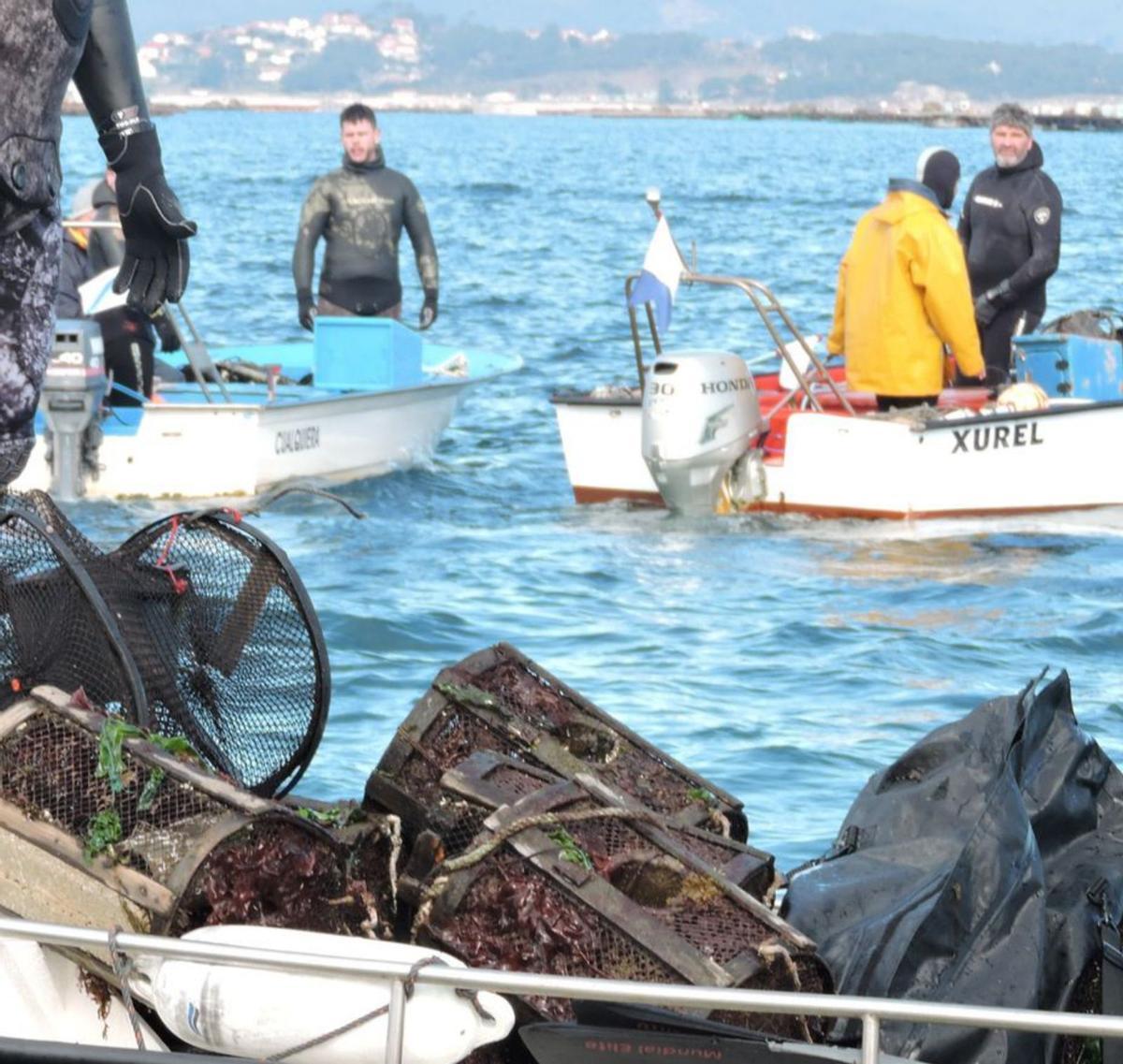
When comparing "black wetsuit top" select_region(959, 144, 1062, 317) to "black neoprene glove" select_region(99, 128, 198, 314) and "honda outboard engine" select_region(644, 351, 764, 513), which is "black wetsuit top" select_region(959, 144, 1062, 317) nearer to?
"honda outboard engine" select_region(644, 351, 764, 513)

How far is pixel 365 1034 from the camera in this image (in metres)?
3.12

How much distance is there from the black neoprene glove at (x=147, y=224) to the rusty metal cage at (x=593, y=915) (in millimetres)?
1492

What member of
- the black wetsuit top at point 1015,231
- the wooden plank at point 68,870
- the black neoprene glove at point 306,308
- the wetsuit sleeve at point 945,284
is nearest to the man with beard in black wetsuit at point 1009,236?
the black wetsuit top at point 1015,231

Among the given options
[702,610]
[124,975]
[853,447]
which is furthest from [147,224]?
[853,447]

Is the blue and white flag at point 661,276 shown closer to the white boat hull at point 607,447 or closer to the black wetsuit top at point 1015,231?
the white boat hull at point 607,447

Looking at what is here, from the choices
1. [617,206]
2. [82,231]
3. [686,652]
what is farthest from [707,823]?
[617,206]

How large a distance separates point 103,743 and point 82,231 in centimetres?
904

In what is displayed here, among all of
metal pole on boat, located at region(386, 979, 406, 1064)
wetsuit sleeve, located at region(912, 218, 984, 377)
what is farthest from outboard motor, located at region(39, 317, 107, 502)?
metal pole on boat, located at region(386, 979, 406, 1064)

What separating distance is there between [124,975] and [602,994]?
792 mm

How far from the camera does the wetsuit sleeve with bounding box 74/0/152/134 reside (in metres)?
4.27

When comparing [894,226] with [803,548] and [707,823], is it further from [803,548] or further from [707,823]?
[707,823]

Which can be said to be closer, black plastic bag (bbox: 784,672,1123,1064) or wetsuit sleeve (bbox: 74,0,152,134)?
black plastic bag (bbox: 784,672,1123,1064)

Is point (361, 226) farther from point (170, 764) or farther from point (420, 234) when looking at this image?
point (170, 764)

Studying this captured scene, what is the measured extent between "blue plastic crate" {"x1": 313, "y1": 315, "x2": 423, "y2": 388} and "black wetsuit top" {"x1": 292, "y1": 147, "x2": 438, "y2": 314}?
0.66 metres
